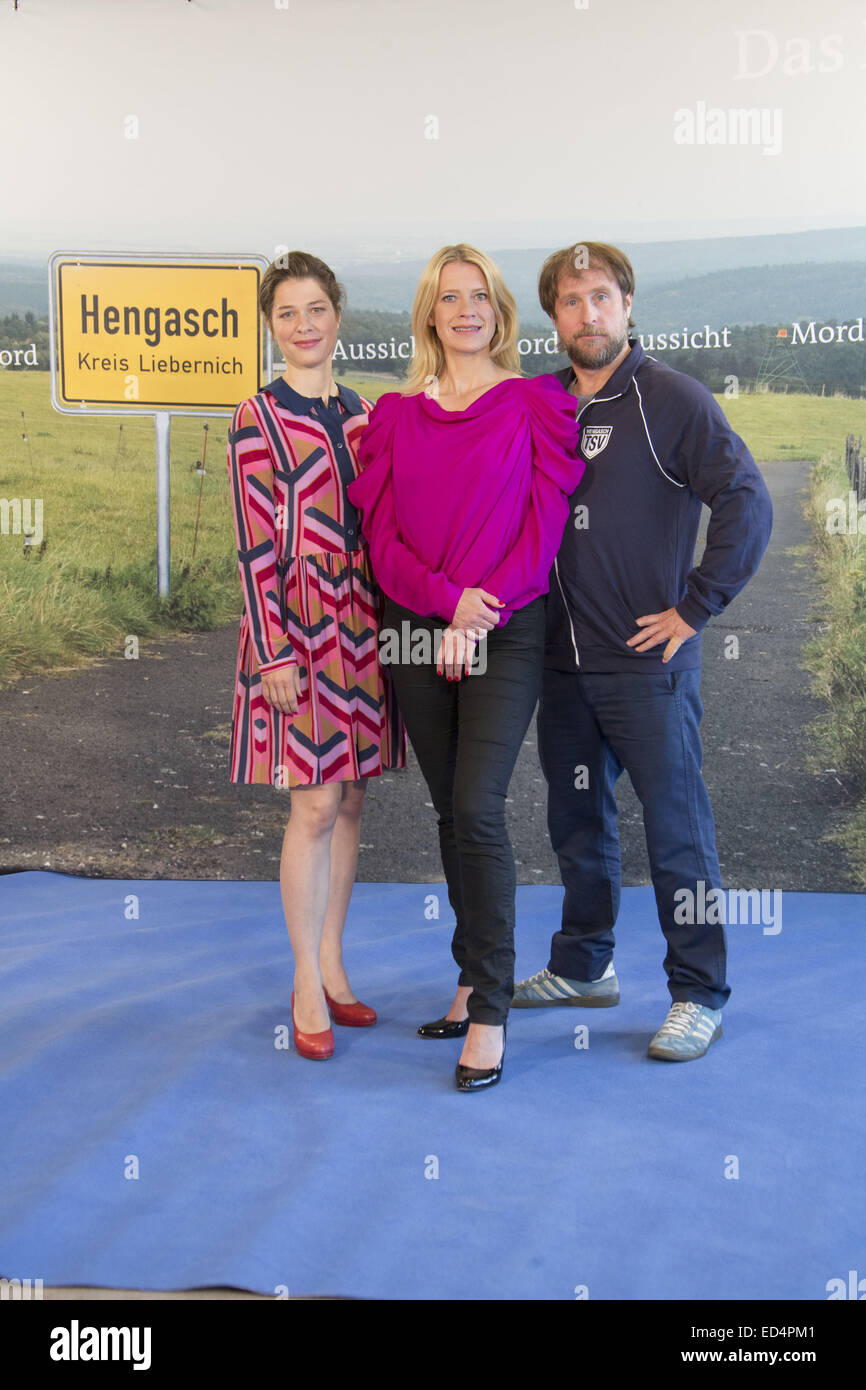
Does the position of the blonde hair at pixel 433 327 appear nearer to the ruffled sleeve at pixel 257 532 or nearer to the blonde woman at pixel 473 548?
the blonde woman at pixel 473 548

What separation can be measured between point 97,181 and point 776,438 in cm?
231

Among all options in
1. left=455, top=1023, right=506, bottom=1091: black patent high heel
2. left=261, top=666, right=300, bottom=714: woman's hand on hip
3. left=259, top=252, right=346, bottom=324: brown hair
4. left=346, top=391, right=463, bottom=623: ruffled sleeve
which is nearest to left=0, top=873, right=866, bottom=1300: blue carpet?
left=455, top=1023, right=506, bottom=1091: black patent high heel

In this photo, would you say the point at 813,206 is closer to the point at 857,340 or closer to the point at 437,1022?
the point at 857,340

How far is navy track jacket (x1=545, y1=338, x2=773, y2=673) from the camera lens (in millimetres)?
2607

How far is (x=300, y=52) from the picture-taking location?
3.96 m

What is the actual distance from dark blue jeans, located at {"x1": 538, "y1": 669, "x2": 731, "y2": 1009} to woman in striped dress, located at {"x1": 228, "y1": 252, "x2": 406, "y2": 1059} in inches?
16.7

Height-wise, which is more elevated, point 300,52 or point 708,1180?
point 300,52

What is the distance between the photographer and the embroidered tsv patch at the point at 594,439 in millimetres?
2684

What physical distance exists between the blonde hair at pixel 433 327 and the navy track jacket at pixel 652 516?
26cm

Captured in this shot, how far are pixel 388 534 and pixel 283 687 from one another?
39 cm

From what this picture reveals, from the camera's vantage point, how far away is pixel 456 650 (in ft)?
7.97
